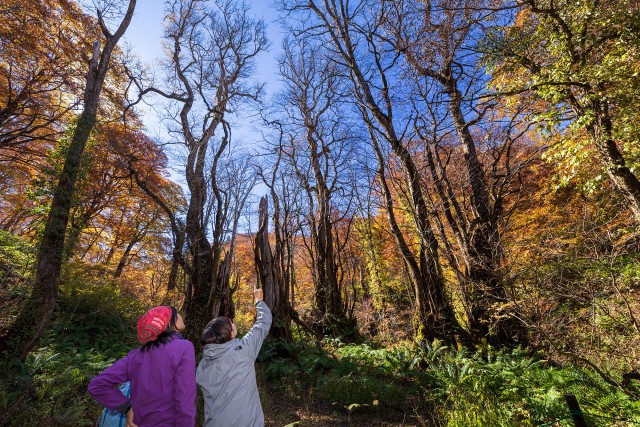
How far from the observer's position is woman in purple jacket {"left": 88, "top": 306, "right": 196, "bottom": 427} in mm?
1952

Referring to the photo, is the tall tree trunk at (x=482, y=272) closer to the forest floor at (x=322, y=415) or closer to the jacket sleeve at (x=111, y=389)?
the forest floor at (x=322, y=415)

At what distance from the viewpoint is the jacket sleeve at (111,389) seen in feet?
6.36

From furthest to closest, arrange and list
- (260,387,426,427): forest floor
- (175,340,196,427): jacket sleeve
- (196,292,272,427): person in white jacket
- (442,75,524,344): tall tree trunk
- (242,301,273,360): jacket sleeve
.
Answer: (442,75,524,344): tall tree trunk → (260,387,426,427): forest floor → (242,301,273,360): jacket sleeve → (196,292,272,427): person in white jacket → (175,340,196,427): jacket sleeve

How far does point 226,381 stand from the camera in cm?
225

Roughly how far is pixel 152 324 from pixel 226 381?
30.1 inches

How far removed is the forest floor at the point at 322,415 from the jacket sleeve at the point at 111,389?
126 inches

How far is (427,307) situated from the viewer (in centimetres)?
689

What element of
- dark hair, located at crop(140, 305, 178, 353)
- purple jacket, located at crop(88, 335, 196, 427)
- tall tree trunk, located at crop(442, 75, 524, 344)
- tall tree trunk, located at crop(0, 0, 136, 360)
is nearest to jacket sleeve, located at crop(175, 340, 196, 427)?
purple jacket, located at crop(88, 335, 196, 427)

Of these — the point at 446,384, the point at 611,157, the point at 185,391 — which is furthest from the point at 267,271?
the point at 611,157

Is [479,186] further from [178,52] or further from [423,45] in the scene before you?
[178,52]

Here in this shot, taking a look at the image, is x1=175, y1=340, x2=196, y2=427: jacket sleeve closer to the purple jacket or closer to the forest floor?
the purple jacket

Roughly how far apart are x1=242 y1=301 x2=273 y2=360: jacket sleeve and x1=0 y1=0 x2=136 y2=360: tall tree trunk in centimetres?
491

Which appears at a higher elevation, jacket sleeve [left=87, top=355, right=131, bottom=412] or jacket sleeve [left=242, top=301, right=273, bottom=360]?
jacket sleeve [left=242, top=301, right=273, bottom=360]

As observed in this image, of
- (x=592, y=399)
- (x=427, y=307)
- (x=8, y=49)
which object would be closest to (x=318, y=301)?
(x=427, y=307)
